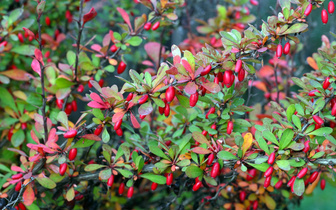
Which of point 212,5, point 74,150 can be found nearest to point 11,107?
point 74,150

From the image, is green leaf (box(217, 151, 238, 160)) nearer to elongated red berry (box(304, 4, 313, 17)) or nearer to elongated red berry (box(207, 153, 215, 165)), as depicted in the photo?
elongated red berry (box(207, 153, 215, 165))

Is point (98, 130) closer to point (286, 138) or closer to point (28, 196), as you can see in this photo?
point (28, 196)

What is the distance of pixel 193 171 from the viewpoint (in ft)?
3.79

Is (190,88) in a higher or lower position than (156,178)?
higher

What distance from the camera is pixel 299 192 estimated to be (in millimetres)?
1098

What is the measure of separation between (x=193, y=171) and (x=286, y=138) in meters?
0.34

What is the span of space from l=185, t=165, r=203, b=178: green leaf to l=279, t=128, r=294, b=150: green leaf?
11.7 inches

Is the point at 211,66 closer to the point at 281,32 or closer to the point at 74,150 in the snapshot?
the point at 281,32

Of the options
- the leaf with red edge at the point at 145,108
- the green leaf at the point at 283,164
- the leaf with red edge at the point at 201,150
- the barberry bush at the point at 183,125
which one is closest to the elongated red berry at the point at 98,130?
the barberry bush at the point at 183,125

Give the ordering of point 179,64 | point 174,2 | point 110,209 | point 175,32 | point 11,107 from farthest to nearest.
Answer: point 175,32 < point 110,209 < point 11,107 < point 174,2 < point 179,64

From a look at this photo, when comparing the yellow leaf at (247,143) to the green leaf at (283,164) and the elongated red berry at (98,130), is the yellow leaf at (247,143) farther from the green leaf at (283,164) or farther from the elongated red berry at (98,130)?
the elongated red berry at (98,130)

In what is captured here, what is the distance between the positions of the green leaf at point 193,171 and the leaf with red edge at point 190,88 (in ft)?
1.01

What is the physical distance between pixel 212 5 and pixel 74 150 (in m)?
2.20

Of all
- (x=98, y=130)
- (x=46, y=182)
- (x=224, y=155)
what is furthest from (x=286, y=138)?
(x=46, y=182)
